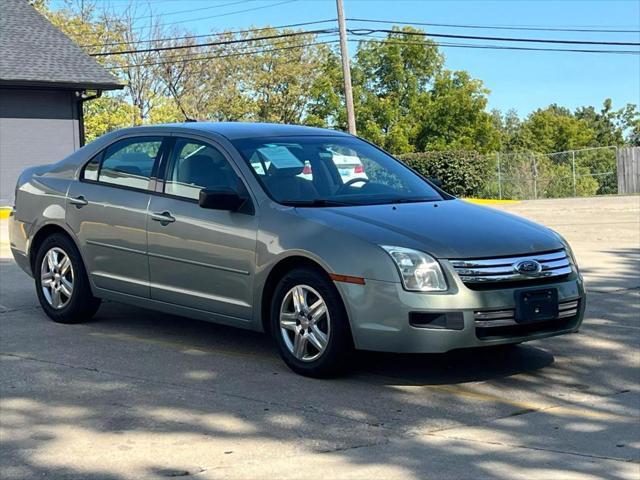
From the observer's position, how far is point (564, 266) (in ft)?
20.6

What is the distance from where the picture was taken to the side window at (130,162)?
7450 mm

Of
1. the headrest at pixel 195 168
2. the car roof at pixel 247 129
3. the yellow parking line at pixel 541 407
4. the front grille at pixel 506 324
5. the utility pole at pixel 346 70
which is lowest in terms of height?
the yellow parking line at pixel 541 407

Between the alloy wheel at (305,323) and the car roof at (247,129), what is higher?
the car roof at (247,129)

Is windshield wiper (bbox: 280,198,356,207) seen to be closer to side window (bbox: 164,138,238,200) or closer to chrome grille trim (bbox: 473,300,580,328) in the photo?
side window (bbox: 164,138,238,200)

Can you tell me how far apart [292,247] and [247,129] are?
1515 mm

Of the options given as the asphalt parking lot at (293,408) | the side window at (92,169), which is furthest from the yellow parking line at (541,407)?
the side window at (92,169)

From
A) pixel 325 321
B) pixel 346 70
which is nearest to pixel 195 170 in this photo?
pixel 325 321

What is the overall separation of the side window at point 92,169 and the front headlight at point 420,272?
321cm

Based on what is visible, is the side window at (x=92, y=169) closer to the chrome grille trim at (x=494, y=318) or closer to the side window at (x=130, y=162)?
the side window at (x=130, y=162)

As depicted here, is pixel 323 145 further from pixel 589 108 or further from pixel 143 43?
pixel 589 108

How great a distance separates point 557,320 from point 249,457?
247 centimetres

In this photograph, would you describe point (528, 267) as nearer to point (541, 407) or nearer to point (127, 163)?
point (541, 407)

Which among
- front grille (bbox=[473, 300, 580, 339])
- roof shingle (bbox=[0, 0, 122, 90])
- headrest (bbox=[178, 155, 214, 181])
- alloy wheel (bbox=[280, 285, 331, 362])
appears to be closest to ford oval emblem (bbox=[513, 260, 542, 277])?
front grille (bbox=[473, 300, 580, 339])

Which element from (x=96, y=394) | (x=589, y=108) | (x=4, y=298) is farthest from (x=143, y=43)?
(x=589, y=108)
